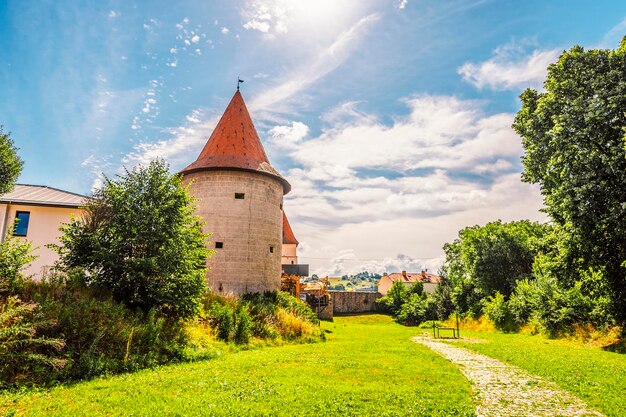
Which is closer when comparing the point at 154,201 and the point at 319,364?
the point at 319,364

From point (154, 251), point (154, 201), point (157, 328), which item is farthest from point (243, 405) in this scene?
point (154, 201)

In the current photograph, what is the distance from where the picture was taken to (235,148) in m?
22.5

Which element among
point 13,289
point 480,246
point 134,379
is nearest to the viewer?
point 134,379

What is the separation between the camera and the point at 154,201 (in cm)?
1327

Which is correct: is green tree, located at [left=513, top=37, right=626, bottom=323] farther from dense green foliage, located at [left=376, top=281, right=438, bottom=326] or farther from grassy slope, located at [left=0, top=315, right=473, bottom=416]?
dense green foliage, located at [left=376, top=281, right=438, bottom=326]

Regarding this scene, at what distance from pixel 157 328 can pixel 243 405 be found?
5736 millimetres

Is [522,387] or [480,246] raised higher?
[480,246]

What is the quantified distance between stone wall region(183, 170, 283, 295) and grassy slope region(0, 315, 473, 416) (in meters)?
10.0

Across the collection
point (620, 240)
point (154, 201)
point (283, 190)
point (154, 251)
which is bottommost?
point (154, 251)

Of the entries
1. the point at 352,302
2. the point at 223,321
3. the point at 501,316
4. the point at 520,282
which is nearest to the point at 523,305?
the point at 501,316

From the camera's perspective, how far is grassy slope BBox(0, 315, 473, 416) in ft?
19.7

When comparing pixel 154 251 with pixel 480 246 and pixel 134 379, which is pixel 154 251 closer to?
pixel 134 379

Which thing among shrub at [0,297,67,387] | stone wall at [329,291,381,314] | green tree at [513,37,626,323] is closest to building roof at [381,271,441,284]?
stone wall at [329,291,381,314]

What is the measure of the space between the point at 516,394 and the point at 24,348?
394 inches
